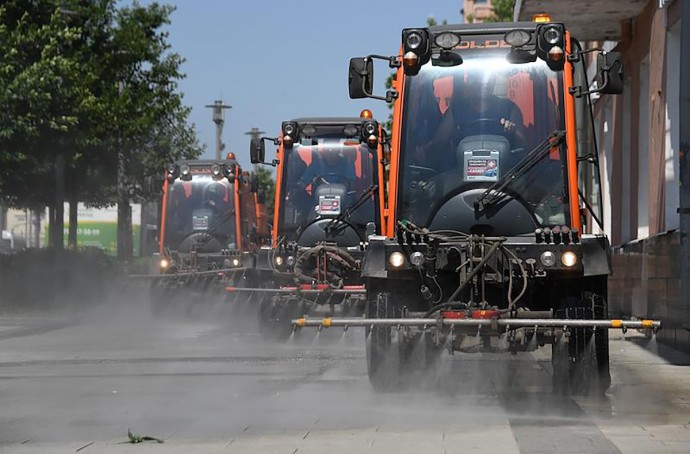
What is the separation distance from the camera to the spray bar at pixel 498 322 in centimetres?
986

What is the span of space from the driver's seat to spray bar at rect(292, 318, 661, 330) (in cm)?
142

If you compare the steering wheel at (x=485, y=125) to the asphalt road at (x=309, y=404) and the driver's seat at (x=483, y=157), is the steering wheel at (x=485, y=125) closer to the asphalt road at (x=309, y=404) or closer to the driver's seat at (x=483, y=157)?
the driver's seat at (x=483, y=157)

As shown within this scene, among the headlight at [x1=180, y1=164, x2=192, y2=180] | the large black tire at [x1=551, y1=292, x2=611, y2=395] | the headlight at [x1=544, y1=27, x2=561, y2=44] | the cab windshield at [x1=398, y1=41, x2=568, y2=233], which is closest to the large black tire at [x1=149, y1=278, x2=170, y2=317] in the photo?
the headlight at [x1=180, y1=164, x2=192, y2=180]

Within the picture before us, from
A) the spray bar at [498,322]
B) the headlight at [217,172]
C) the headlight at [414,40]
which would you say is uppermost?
the headlight at [414,40]

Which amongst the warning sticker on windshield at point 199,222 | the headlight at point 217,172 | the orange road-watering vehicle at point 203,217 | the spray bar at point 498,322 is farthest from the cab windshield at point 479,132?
the headlight at point 217,172

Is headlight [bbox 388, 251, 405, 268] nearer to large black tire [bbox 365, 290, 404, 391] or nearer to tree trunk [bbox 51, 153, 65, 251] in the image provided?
large black tire [bbox 365, 290, 404, 391]

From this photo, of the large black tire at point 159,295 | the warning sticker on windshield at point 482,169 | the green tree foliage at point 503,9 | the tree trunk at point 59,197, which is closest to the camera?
the warning sticker on windshield at point 482,169

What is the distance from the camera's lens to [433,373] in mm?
11664

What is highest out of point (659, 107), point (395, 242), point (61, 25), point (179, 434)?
point (61, 25)

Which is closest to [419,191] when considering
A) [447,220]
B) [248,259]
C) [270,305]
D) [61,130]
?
[447,220]

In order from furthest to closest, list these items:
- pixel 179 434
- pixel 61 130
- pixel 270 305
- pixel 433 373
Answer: pixel 61 130 → pixel 270 305 → pixel 433 373 → pixel 179 434

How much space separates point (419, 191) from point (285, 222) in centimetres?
772

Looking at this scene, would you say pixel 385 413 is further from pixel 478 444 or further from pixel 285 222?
pixel 285 222

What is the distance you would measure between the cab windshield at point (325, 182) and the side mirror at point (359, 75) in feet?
24.5
